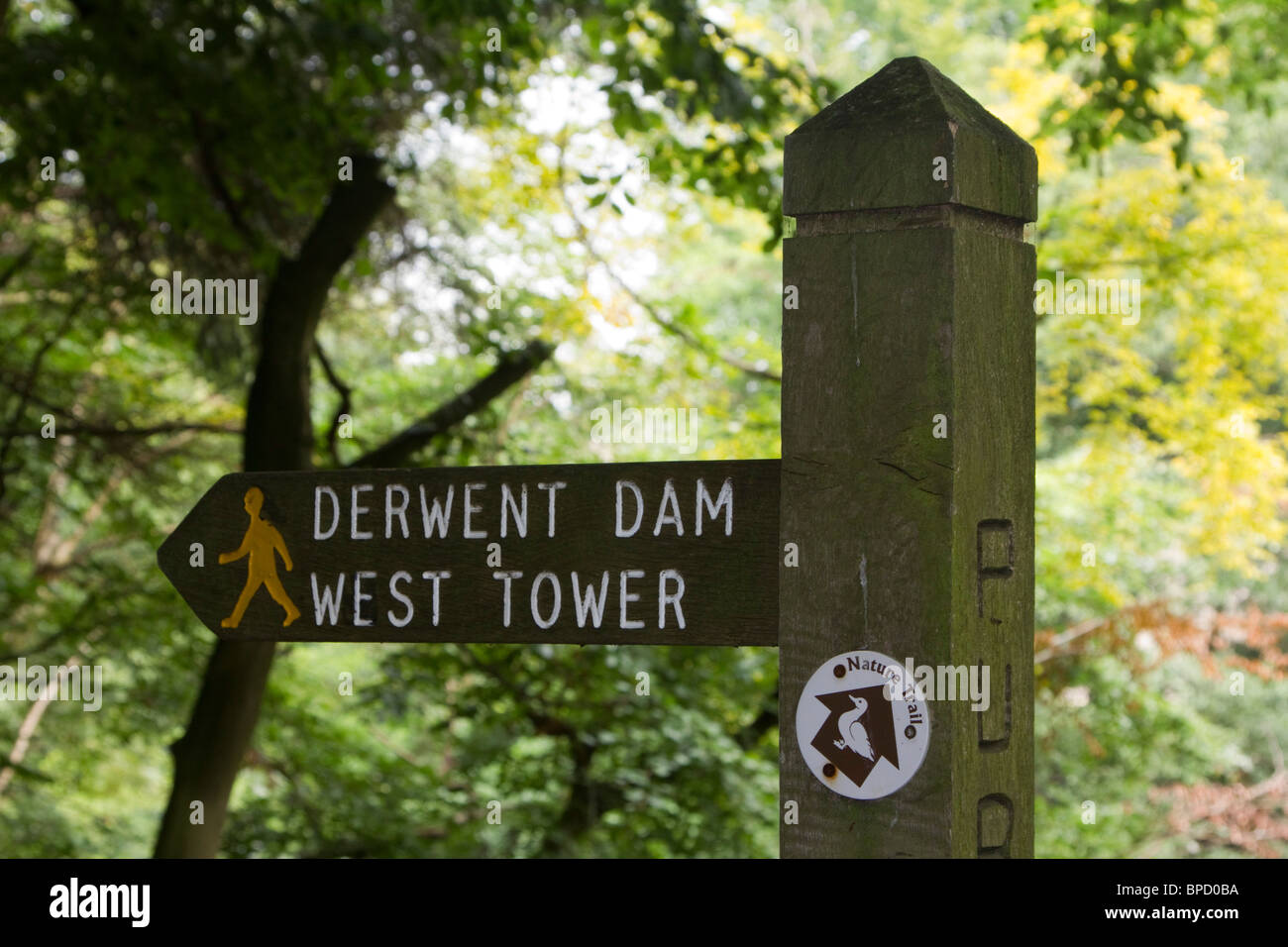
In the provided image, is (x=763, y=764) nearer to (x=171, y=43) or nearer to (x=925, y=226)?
(x=171, y=43)

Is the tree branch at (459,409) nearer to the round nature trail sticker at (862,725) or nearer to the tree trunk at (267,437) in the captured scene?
the tree trunk at (267,437)

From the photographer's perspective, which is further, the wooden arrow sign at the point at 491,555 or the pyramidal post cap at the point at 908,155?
the wooden arrow sign at the point at 491,555

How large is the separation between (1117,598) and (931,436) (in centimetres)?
783

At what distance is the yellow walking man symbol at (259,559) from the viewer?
1.81 m

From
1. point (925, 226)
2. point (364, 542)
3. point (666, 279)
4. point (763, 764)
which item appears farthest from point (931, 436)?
point (666, 279)

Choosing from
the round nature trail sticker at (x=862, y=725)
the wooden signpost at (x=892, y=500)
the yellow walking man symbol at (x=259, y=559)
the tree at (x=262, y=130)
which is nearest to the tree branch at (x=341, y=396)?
the tree at (x=262, y=130)

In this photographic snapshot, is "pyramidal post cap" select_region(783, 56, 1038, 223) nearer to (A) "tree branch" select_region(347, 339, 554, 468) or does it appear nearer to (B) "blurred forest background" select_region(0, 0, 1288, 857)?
(B) "blurred forest background" select_region(0, 0, 1288, 857)

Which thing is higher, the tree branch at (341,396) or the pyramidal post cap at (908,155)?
the tree branch at (341,396)

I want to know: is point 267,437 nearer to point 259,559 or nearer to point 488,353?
point 488,353

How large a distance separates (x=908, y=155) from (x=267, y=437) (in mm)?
3537

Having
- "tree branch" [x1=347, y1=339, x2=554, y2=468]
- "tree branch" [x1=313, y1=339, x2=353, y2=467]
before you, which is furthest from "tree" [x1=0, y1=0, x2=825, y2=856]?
"tree branch" [x1=347, y1=339, x2=554, y2=468]

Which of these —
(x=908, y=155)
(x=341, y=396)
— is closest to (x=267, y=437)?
(x=341, y=396)

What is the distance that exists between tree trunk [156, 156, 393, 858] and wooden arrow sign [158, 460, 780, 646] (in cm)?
270

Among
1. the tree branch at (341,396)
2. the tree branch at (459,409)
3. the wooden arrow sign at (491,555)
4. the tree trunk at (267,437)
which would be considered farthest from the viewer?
the tree branch at (459,409)
